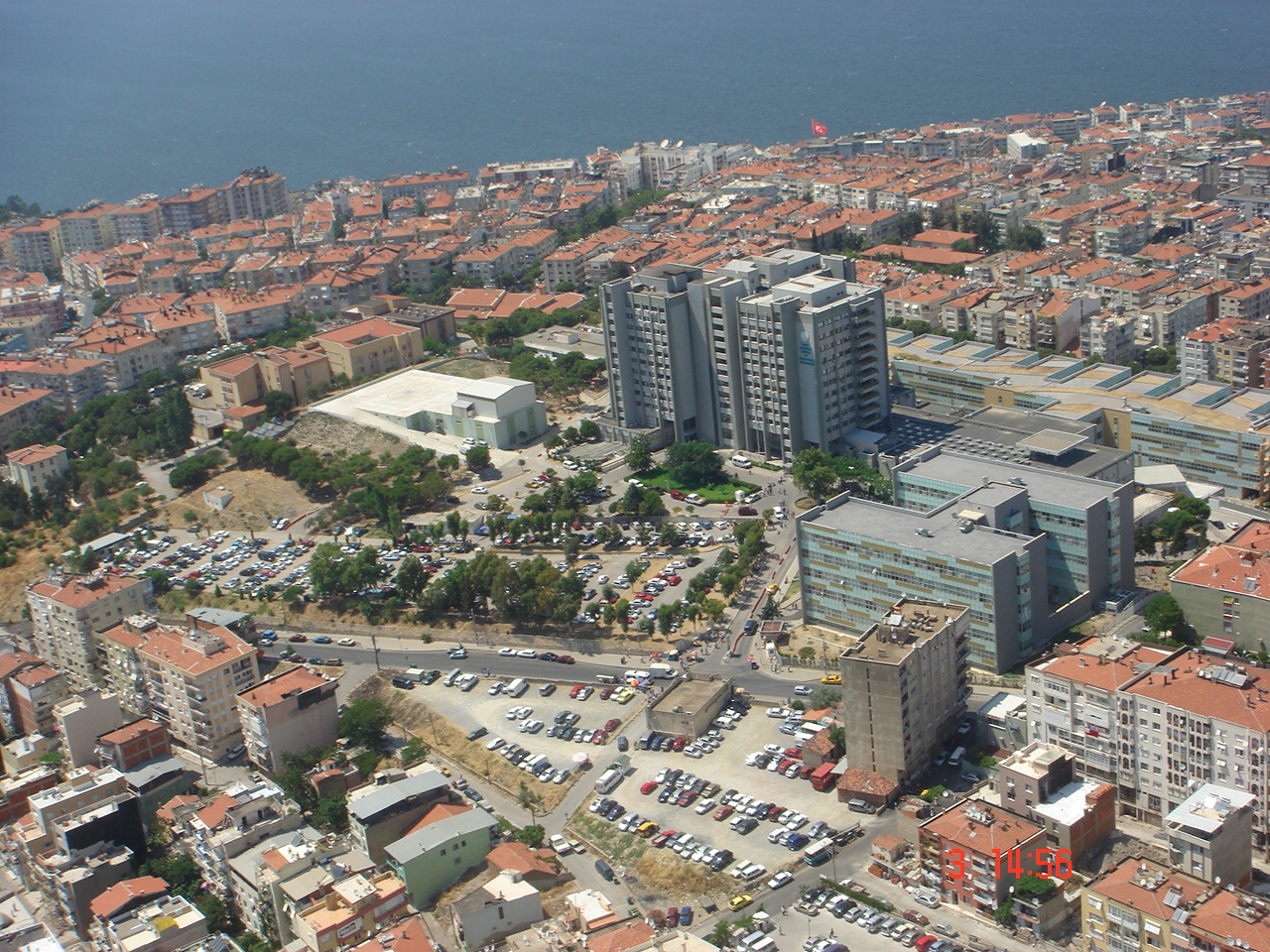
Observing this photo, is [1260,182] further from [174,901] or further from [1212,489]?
[174,901]

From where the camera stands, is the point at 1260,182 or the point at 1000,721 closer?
the point at 1000,721

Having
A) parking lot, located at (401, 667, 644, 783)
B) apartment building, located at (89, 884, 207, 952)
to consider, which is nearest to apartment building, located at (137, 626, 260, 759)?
parking lot, located at (401, 667, 644, 783)

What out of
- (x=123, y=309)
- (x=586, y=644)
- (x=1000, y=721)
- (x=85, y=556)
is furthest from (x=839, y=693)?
(x=123, y=309)

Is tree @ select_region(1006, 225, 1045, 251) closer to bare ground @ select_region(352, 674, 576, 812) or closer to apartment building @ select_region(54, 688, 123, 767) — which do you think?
bare ground @ select_region(352, 674, 576, 812)

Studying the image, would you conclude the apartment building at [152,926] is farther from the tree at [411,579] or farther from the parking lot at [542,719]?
the tree at [411,579]

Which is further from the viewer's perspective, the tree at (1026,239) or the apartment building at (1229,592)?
the tree at (1026,239)
